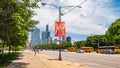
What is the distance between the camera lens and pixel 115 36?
394 feet

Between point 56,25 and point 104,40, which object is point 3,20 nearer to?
point 56,25

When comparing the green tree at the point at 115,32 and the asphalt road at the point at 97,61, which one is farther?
the green tree at the point at 115,32

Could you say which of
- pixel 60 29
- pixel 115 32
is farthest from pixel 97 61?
pixel 115 32

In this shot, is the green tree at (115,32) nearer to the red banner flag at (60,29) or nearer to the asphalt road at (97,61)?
the asphalt road at (97,61)

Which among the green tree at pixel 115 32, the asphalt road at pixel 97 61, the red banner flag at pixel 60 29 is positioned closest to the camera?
the asphalt road at pixel 97 61

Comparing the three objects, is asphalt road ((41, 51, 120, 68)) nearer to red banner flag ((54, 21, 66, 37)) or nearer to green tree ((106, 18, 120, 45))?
red banner flag ((54, 21, 66, 37))

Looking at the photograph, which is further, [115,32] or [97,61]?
[115,32]

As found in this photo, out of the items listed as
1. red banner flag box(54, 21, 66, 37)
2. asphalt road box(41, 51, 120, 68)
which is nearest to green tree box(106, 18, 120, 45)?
asphalt road box(41, 51, 120, 68)

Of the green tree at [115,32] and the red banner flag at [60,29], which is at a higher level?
the green tree at [115,32]

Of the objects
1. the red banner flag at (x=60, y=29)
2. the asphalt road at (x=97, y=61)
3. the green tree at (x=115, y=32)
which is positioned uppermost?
the green tree at (x=115, y=32)

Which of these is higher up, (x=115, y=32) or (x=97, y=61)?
(x=115, y=32)

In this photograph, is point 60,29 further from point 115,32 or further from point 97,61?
point 115,32

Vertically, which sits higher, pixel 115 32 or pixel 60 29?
pixel 115 32

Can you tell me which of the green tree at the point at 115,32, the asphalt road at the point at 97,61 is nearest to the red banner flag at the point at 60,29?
the asphalt road at the point at 97,61
